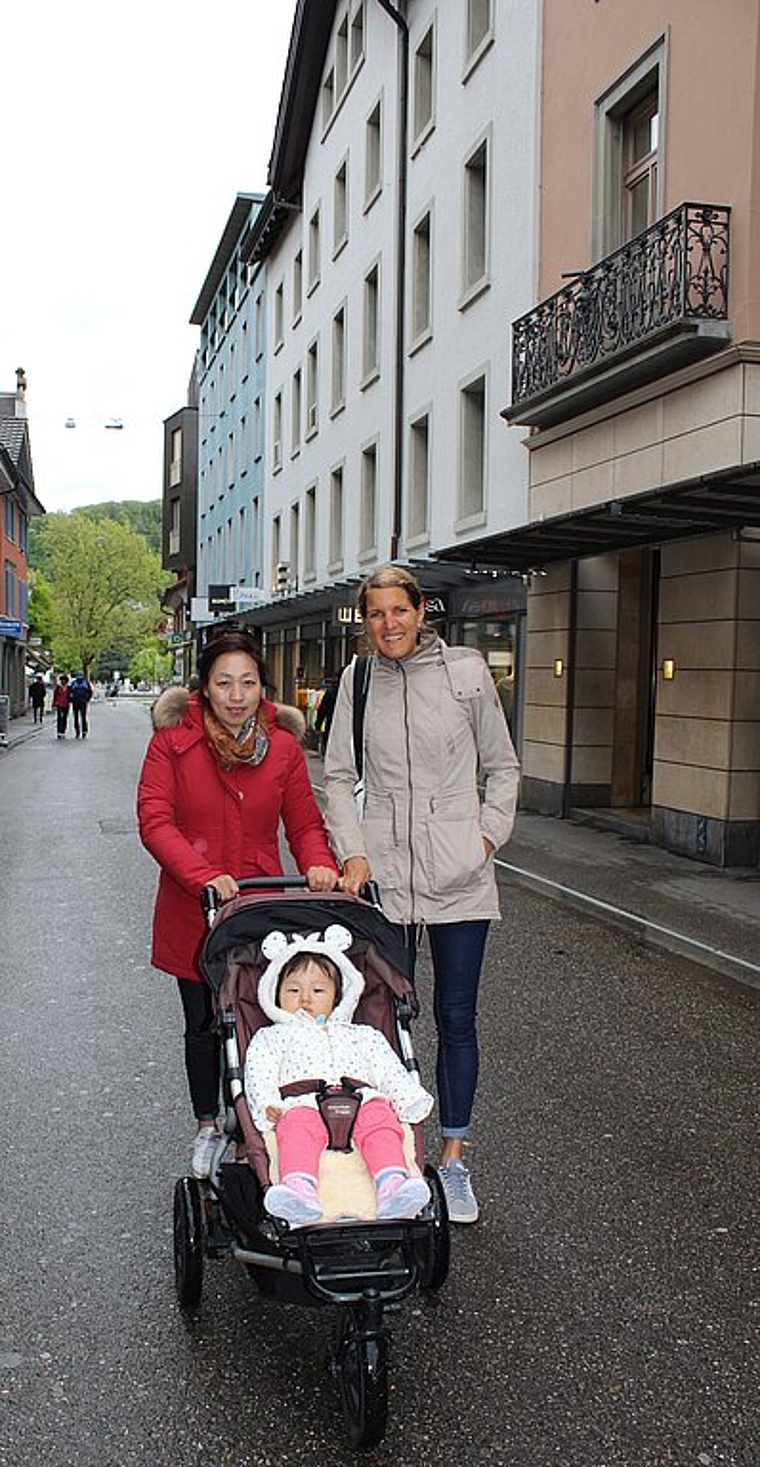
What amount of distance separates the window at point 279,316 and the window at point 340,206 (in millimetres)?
6702

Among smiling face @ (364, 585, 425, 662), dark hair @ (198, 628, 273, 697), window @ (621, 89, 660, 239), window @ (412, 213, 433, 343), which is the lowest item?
dark hair @ (198, 628, 273, 697)

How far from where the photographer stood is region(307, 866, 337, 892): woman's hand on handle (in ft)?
13.1

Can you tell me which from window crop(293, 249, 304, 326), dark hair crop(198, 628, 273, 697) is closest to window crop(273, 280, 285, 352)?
window crop(293, 249, 304, 326)

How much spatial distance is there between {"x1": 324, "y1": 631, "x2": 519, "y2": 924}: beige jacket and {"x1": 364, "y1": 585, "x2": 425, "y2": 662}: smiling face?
0.08 metres

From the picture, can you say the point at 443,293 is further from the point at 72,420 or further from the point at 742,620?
the point at 72,420

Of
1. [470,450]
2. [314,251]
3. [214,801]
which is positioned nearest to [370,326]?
[314,251]

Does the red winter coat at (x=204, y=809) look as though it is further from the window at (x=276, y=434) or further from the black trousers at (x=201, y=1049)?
the window at (x=276, y=434)

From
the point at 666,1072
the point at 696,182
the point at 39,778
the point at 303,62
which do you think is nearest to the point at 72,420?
the point at 303,62

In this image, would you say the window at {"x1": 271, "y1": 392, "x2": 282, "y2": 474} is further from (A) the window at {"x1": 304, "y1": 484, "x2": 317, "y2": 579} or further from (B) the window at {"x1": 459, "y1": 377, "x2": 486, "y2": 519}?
(B) the window at {"x1": 459, "y1": 377, "x2": 486, "y2": 519}

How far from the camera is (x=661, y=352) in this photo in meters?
12.2

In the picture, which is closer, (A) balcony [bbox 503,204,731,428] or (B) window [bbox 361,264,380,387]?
A: (A) balcony [bbox 503,204,731,428]

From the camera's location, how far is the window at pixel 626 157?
45.5 feet

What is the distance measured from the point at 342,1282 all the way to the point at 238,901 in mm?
1117

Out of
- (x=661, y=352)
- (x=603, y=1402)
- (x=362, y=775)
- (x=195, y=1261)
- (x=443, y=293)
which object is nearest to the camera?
(x=603, y=1402)
